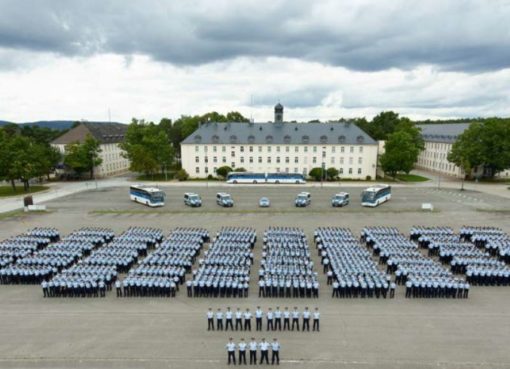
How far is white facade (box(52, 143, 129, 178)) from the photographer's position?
260 feet

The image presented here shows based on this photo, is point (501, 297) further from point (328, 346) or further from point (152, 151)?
point (152, 151)

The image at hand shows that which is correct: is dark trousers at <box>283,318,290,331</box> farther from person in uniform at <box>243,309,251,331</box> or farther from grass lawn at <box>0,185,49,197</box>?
grass lawn at <box>0,185,49,197</box>

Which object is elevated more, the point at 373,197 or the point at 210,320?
the point at 373,197

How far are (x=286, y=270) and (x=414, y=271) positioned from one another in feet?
26.4

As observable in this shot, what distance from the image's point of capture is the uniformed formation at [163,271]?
2109cm

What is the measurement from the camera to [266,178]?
219 ft

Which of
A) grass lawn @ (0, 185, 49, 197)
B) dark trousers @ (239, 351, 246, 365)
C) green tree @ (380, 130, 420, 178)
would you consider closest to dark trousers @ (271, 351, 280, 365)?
dark trousers @ (239, 351, 246, 365)

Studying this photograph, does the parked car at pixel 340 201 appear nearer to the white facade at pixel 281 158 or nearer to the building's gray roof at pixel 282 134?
the white facade at pixel 281 158

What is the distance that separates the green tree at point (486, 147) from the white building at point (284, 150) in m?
15.9

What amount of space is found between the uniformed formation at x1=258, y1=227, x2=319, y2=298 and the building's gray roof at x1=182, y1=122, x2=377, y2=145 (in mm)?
47551

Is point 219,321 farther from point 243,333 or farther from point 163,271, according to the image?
point 163,271

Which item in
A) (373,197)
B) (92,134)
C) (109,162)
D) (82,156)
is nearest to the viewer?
(373,197)

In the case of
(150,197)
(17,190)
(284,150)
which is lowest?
(17,190)

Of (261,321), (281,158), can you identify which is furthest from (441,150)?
(261,321)
